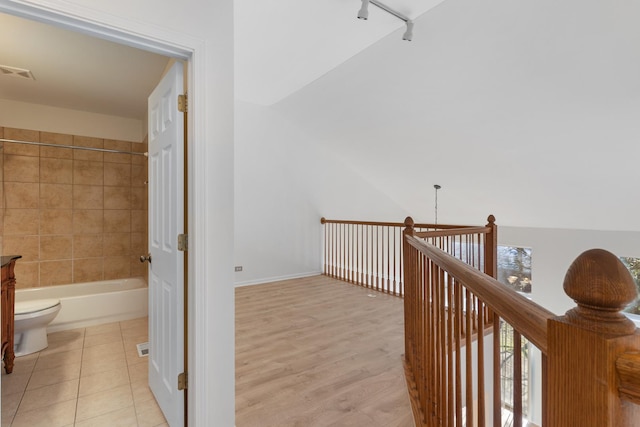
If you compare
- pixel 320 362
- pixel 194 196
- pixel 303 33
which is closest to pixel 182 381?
pixel 194 196

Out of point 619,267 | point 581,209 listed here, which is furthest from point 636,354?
point 581,209

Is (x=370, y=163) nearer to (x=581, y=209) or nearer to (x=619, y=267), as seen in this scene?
(x=581, y=209)

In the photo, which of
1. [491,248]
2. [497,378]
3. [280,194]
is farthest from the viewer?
[280,194]

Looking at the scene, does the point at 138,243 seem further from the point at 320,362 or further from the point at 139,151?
the point at 320,362

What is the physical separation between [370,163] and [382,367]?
4.02 m

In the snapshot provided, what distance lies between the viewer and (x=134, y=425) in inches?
68.7

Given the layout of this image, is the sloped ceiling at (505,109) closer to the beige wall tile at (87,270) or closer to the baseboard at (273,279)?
the baseboard at (273,279)

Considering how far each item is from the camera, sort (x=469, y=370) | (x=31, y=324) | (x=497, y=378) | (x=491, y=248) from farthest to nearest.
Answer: (x=491, y=248) < (x=31, y=324) < (x=469, y=370) < (x=497, y=378)

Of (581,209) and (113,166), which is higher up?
(113,166)

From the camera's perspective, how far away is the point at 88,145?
3783mm

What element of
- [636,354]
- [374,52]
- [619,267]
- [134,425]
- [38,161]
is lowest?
[134,425]

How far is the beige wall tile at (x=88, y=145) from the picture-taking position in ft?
12.2

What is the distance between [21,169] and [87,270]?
1315 mm

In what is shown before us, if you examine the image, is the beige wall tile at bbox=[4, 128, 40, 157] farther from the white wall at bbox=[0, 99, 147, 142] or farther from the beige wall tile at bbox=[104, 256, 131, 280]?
the beige wall tile at bbox=[104, 256, 131, 280]
